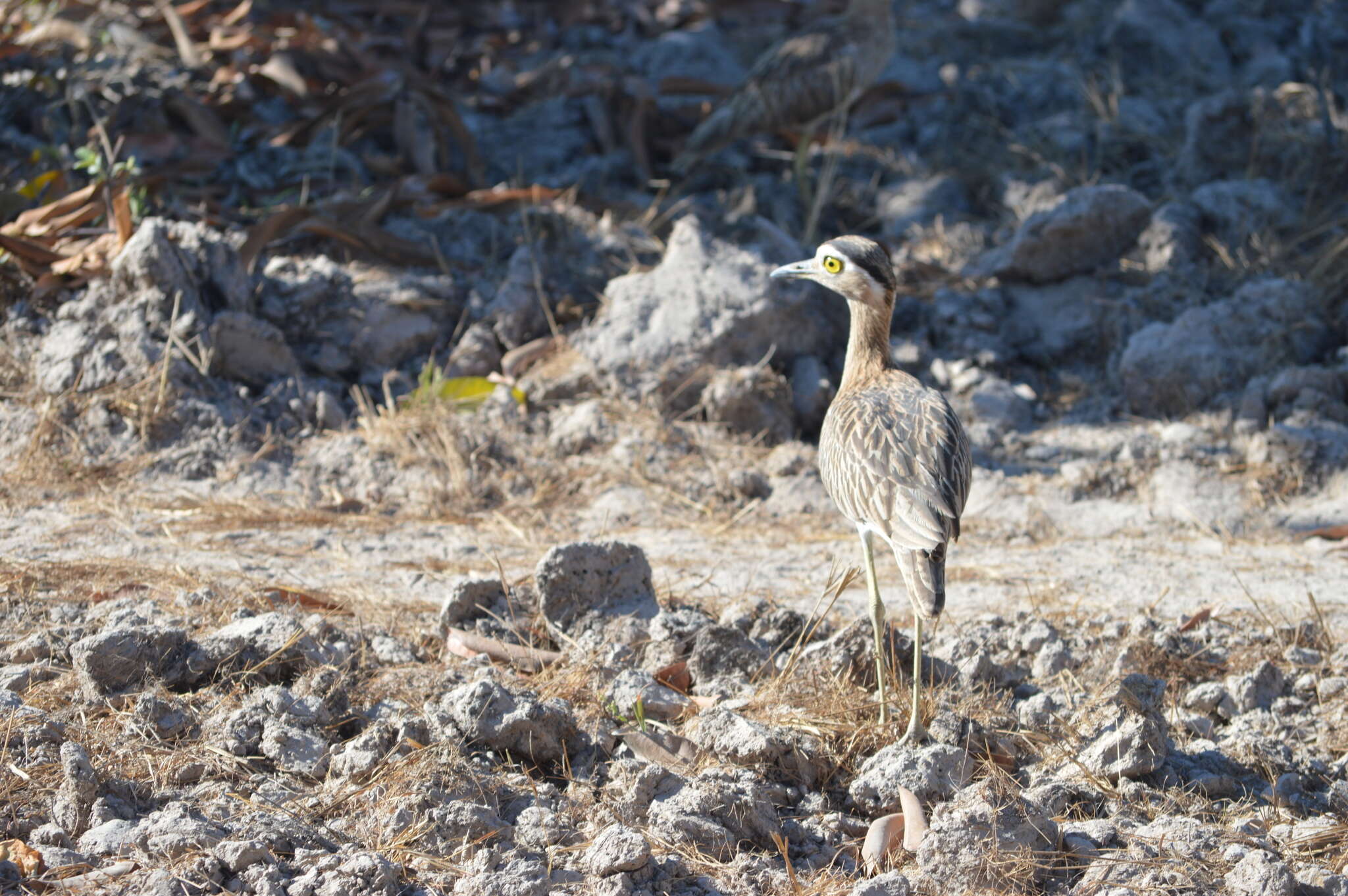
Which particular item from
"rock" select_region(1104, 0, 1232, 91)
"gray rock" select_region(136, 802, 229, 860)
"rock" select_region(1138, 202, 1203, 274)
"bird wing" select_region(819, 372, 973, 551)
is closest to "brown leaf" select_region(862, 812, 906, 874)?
"bird wing" select_region(819, 372, 973, 551)

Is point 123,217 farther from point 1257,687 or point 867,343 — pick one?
point 1257,687

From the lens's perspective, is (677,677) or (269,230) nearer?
(677,677)

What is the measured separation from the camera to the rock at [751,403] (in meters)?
5.72

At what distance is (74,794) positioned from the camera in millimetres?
2742

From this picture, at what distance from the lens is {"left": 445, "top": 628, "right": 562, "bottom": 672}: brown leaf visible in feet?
12.0

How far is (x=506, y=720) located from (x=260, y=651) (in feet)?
2.56

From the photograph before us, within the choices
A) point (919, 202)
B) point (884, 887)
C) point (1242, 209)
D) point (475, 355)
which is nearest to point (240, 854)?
point (884, 887)

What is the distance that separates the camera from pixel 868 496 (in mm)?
3406

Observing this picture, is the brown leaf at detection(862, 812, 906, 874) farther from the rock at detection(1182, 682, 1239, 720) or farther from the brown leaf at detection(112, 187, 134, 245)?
the brown leaf at detection(112, 187, 134, 245)

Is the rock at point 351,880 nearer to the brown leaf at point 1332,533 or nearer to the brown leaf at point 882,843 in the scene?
the brown leaf at point 882,843

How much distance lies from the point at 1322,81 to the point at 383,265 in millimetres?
5522

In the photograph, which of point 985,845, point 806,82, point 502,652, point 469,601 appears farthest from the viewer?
point 806,82

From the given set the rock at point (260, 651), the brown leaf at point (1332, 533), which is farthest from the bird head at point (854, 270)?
the brown leaf at point (1332, 533)

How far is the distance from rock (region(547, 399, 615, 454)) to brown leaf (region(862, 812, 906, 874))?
2989 mm
